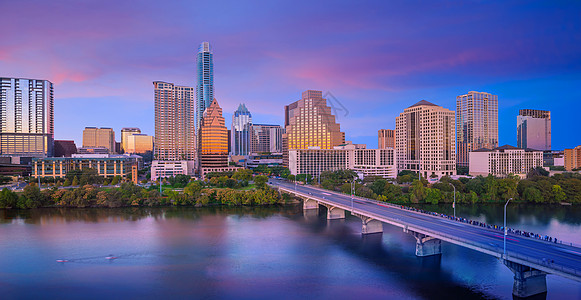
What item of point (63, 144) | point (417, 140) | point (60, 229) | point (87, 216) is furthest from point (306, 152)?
point (63, 144)

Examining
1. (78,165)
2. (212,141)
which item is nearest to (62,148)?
(78,165)

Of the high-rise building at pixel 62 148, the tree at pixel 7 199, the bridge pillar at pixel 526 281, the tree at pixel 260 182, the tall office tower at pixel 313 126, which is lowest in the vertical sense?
the bridge pillar at pixel 526 281

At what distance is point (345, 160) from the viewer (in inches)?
4963

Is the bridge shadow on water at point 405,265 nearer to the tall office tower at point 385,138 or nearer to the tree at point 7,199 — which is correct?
the tree at point 7,199

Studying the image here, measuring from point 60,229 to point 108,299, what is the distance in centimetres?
3018

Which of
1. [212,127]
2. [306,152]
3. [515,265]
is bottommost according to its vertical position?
[515,265]

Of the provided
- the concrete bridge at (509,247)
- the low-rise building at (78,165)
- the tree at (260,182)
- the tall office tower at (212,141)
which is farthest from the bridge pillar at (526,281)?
the low-rise building at (78,165)

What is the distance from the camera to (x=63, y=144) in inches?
7569

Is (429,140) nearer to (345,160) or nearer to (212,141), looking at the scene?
(345,160)

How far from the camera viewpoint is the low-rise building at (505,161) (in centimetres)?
11944

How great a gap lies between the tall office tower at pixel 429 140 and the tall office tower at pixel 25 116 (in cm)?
14726

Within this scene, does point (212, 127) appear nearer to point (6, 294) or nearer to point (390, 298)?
point (6, 294)

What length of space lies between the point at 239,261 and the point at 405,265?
17.9 meters

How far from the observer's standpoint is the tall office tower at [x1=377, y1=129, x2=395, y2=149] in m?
185
